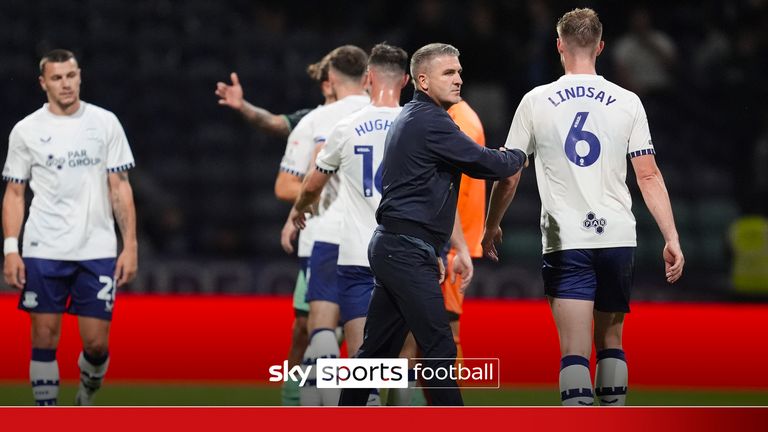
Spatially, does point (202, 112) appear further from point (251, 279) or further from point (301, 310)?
point (301, 310)

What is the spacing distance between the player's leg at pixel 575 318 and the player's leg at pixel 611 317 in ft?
0.20

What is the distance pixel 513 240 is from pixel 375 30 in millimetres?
2956

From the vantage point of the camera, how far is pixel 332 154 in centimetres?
549

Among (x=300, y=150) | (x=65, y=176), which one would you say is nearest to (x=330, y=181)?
(x=300, y=150)

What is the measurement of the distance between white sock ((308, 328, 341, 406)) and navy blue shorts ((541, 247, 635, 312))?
1519mm

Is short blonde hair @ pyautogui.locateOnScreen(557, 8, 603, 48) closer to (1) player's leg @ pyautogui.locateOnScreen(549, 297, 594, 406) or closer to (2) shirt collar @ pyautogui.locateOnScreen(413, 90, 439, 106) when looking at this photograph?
(2) shirt collar @ pyautogui.locateOnScreen(413, 90, 439, 106)

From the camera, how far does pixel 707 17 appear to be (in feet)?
39.8

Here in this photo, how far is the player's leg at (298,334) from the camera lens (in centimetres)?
671

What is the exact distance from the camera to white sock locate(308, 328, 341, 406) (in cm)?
612

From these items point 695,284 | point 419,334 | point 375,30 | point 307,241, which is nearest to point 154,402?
point 307,241

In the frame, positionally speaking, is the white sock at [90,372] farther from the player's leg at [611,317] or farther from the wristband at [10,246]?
the player's leg at [611,317]

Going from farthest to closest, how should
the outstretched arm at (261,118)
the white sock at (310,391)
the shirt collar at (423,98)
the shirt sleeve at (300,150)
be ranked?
1. the outstretched arm at (261,118)
2. the shirt sleeve at (300,150)
3. the white sock at (310,391)
4. the shirt collar at (423,98)

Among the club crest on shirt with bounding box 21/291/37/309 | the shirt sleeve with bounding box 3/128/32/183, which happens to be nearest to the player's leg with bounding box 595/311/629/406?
the club crest on shirt with bounding box 21/291/37/309

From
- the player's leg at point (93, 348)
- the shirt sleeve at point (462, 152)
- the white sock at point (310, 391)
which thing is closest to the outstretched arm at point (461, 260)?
the shirt sleeve at point (462, 152)
